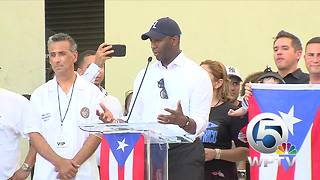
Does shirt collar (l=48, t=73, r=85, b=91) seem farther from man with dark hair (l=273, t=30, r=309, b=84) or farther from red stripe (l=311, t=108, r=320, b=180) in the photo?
red stripe (l=311, t=108, r=320, b=180)

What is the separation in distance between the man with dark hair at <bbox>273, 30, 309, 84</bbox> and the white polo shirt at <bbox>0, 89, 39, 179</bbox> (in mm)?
1804

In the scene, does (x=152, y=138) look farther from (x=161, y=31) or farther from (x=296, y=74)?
(x=296, y=74)

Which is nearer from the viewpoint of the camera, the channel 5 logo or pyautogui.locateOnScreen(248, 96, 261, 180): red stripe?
the channel 5 logo

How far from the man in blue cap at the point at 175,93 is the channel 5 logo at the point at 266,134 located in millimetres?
801

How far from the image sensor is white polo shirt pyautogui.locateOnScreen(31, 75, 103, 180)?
15.1ft

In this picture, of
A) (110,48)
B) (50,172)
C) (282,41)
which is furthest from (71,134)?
(282,41)

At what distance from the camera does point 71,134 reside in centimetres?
461

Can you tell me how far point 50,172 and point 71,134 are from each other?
0.99 feet

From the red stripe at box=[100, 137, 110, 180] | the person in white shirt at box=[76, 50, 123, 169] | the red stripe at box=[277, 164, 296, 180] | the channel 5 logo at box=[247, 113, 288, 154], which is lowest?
the red stripe at box=[277, 164, 296, 180]

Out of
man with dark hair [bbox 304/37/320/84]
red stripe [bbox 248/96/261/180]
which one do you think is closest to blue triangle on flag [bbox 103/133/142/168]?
red stripe [bbox 248/96/261/180]

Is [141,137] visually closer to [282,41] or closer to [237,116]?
[237,116]

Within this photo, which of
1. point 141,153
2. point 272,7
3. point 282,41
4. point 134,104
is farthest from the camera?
point 272,7

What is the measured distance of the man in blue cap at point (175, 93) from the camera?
4281mm

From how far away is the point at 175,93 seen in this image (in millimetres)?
4348
